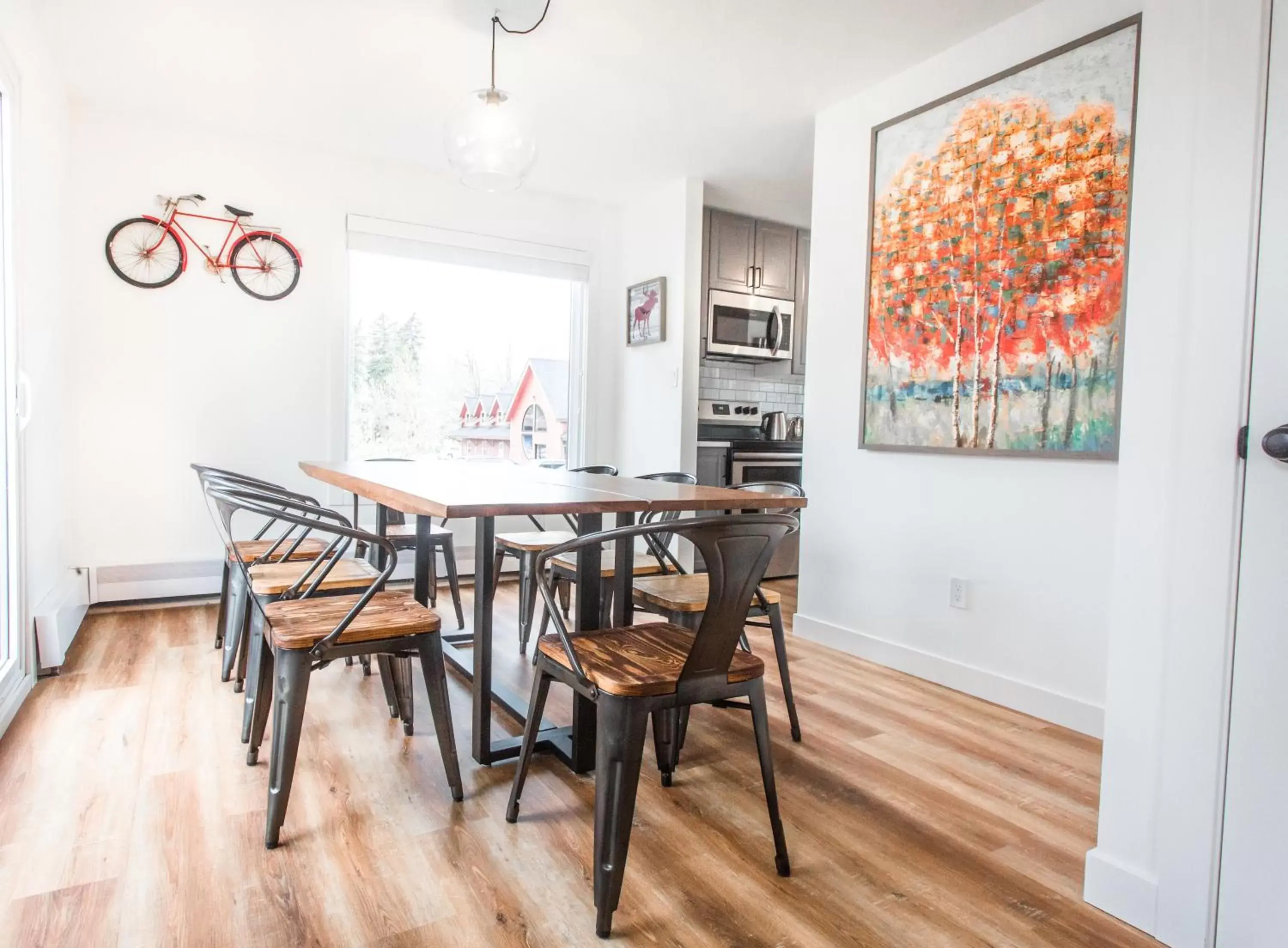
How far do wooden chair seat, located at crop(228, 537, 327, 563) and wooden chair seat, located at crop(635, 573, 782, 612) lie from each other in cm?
129

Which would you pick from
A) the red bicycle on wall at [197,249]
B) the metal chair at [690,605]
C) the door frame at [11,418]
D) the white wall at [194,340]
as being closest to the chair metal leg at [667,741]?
the metal chair at [690,605]

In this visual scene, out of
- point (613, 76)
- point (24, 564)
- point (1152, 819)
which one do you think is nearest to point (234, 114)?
point (613, 76)

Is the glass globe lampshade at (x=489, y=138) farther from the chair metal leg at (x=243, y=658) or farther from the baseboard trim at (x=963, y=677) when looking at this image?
the baseboard trim at (x=963, y=677)

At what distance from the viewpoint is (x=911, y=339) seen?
9.93 feet

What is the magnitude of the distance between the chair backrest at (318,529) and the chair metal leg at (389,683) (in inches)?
12.2

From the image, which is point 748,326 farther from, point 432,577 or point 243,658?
point 243,658

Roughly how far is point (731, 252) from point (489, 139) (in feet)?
8.62

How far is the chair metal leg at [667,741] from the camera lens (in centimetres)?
200

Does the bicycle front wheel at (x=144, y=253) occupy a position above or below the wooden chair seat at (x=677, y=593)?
above

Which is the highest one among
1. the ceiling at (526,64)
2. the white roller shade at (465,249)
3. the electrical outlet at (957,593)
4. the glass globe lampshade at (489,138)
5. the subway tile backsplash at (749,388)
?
the ceiling at (526,64)

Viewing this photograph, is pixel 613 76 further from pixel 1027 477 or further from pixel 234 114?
pixel 1027 477

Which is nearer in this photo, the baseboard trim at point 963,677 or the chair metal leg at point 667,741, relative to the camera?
the chair metal leg at point 667,741

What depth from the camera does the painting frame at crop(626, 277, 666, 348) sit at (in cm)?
469

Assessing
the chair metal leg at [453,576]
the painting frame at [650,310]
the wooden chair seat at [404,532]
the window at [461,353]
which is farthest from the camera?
the painting frame at [650,310]
